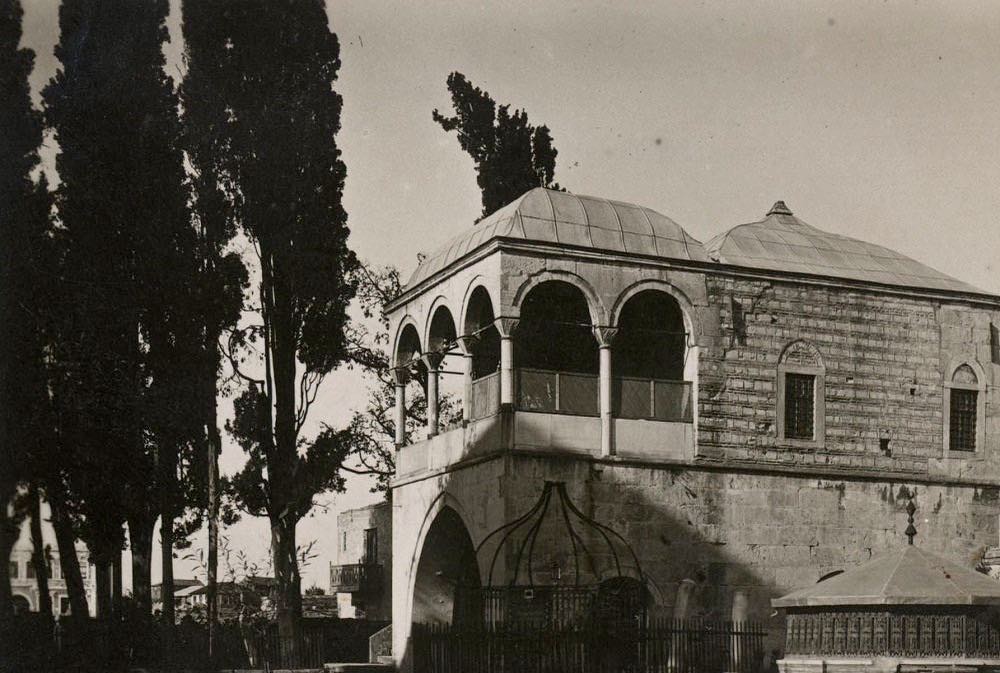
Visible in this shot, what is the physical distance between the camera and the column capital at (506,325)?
18.7 metres

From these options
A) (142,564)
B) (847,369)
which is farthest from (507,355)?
(142,564)

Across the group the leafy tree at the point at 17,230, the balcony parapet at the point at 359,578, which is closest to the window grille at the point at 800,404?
the leafy tree at the point at 17,230

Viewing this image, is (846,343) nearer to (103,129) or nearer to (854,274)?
(854,274)

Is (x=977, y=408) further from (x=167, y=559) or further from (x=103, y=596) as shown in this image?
(x=103, y=596)

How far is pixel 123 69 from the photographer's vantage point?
23688mm

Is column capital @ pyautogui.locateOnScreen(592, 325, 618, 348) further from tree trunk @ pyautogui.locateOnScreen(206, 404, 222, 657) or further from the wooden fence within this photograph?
tree trunk @ pyautogui.locateOnScreen(206, 404, 222, 657)

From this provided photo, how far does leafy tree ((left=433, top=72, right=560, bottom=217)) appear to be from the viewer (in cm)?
2684

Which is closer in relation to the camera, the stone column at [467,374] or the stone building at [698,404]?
the stone building at [698,404]

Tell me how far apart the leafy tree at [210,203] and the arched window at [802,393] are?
8.98 metres

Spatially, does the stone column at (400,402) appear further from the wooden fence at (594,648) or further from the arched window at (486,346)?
the wooden fence at (594,648)

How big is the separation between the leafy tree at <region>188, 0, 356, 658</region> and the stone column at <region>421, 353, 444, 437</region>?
1870mm

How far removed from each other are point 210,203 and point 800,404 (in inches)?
390

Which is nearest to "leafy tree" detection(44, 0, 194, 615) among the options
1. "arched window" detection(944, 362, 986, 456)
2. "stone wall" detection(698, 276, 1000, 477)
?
"stone wall" detection(698, 276, 1000, 477)

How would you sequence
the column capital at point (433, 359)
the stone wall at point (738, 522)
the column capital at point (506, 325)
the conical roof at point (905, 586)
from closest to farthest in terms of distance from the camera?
the conical roof at point (905, 586) → the stone wall at point (738, 522) → the column capital at point (506, 325) → the column capital at point (433, 359)
